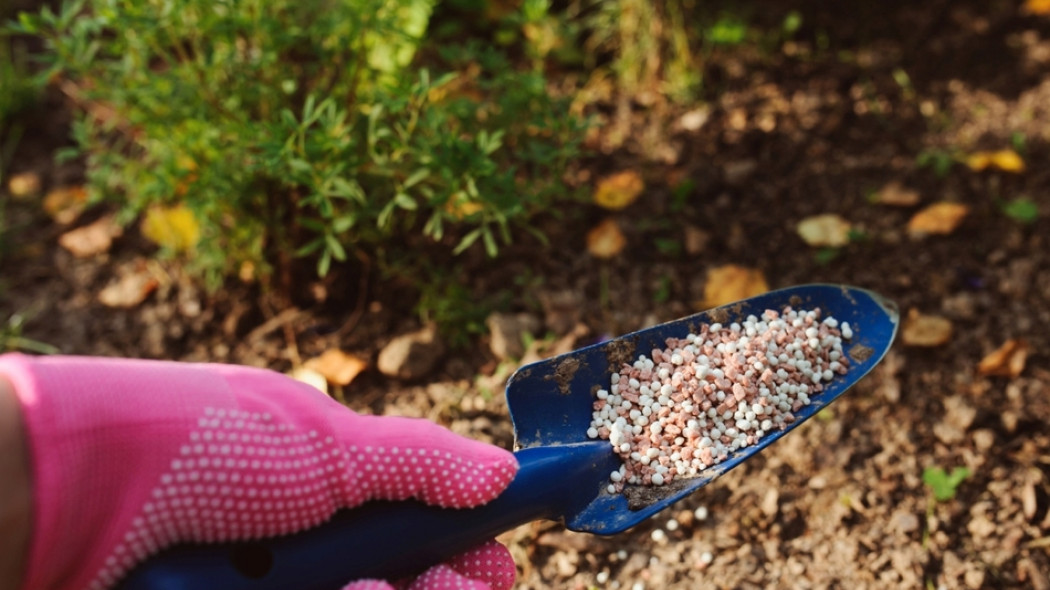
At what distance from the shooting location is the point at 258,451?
3.26ft

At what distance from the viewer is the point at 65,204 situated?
7.49 feet

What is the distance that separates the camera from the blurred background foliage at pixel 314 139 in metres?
1.57

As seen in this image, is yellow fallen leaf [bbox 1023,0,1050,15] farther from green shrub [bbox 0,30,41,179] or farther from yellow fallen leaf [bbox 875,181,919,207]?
green shrub [bbox 0,30,41,179]

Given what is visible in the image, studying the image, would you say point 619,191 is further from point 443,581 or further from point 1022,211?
point 443,581

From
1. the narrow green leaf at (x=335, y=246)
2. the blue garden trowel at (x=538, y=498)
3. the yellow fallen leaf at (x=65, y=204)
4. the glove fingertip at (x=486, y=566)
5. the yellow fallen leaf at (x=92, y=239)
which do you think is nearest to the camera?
the blue garden trowel at (x=538, y=498)

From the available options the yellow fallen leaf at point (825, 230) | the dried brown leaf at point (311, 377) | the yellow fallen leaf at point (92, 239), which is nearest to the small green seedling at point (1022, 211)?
the yellow fallen leaf at point (825, 230)

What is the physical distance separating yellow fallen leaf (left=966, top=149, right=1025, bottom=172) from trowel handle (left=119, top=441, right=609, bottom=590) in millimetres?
1362

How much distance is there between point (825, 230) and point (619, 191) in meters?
0.48

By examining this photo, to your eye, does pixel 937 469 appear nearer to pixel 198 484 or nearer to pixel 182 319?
pixel 198 484

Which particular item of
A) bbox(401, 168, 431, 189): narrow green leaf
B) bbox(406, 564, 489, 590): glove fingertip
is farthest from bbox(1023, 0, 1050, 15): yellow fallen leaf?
bbox(406, 564, 489, 590): glove fingertip

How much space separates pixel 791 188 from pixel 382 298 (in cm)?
101

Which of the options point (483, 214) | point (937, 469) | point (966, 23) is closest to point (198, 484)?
point (483, 214)

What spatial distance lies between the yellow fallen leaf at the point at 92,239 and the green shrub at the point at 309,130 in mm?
217

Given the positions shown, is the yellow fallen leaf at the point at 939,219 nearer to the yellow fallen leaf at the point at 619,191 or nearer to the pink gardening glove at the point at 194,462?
the yellow fallen leaf at the point at 619,191
